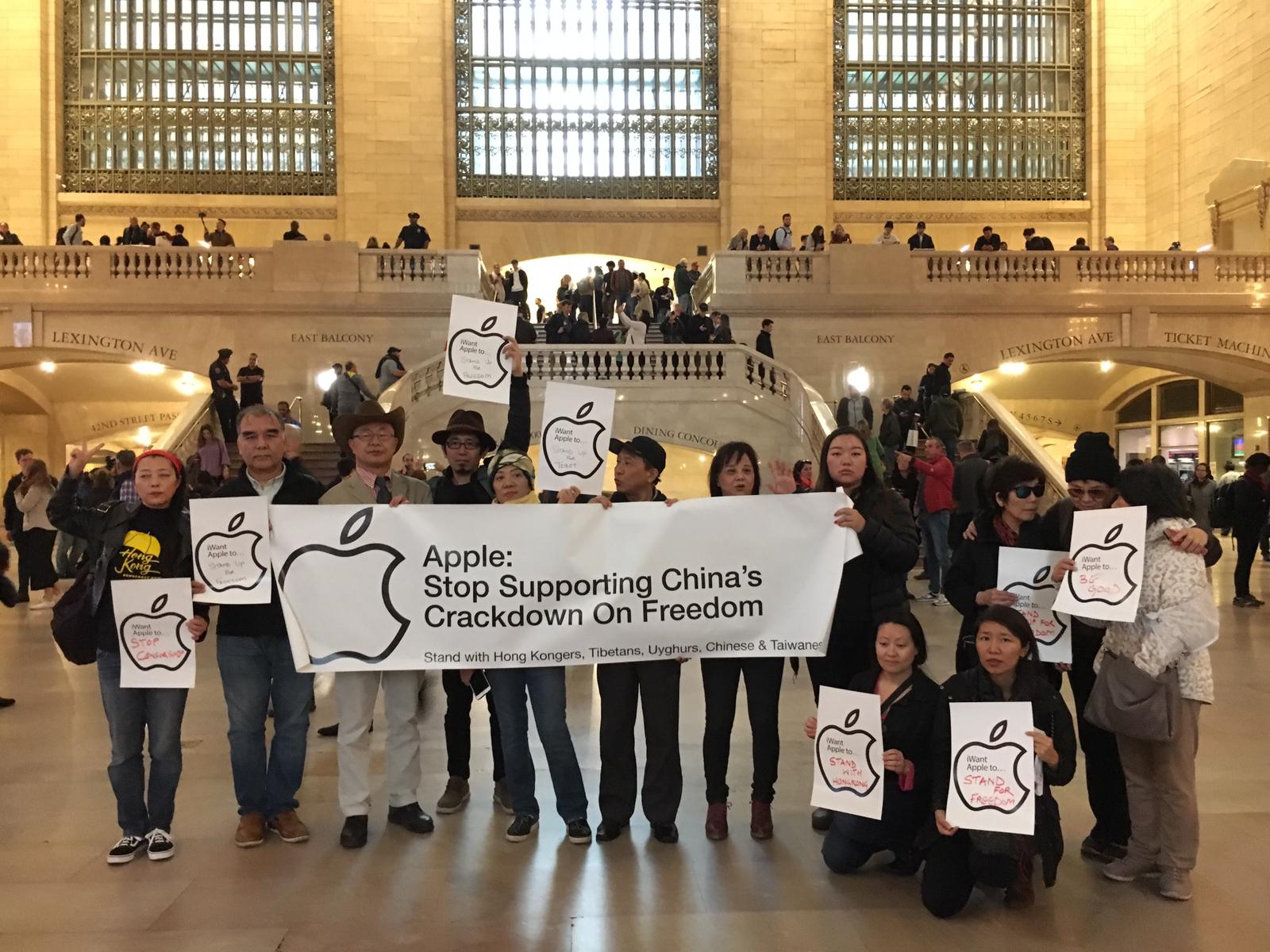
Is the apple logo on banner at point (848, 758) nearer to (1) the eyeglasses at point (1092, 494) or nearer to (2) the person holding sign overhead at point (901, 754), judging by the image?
(2) the person holding sign overhead at point (901, 754)

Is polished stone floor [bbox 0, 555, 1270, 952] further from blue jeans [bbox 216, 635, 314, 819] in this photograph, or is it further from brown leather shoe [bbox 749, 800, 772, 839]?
blue jeans [bbox 216, 635, 314, 819]

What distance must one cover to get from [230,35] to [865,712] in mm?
31357

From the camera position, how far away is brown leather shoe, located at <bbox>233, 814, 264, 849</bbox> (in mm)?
4891

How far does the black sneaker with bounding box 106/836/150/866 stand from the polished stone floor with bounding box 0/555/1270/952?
0.05m

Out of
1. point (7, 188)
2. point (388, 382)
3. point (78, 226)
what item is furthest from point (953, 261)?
point (7, 188)

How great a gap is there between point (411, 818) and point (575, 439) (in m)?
2.08

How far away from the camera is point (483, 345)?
587 centimetres

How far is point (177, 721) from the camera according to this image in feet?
15.8

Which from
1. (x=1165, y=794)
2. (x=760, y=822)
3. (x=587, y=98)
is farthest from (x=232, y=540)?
(x=587, y=98)

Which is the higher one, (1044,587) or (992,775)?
(1044,587)

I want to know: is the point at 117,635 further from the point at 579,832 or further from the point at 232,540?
the point at 579,832

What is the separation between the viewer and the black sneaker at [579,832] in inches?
193

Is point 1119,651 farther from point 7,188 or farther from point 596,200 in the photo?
point 7,188

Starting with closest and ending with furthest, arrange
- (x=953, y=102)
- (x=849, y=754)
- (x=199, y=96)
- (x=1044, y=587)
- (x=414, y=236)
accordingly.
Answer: (x=849, y=754)
(x=1044, y=587)
(x=414, y=236)
(x=199, y=96)
(x=953, y=102)
